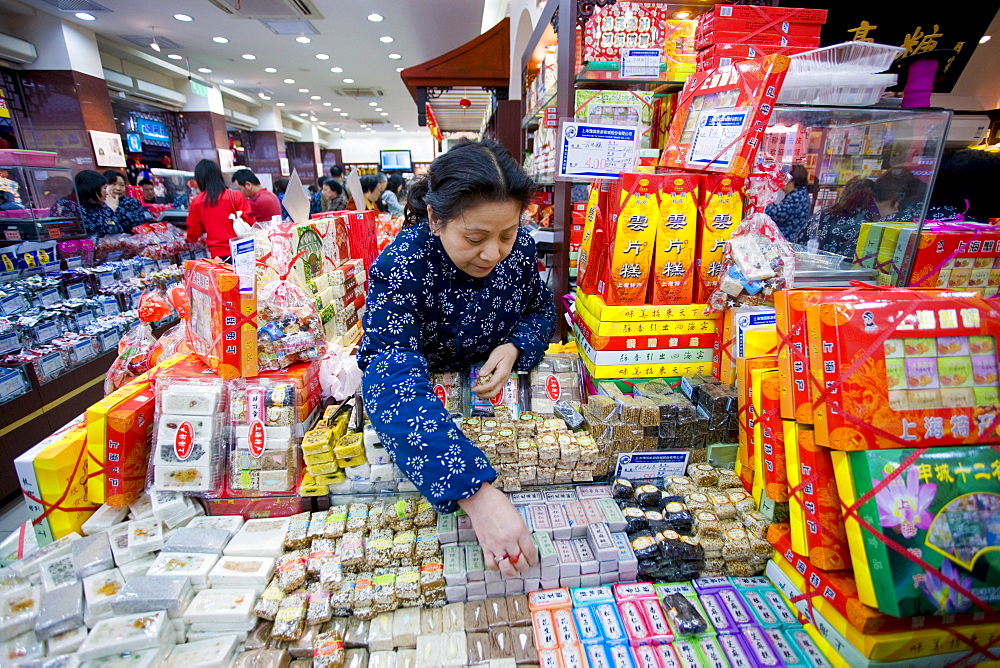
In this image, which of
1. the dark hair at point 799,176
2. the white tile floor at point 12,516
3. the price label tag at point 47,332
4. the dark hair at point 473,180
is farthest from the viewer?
the price label tag at point 47,332

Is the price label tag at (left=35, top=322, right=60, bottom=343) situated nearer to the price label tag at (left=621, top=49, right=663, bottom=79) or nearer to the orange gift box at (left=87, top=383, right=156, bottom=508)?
the orange gift box at (left=87, top=383, right=156, bottom=508)

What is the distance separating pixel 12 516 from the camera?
258 centimetres

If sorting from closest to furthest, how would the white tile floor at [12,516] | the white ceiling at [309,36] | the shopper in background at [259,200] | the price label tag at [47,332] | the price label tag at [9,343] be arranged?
the white tile floor at [12,516], the price label tag at [9,343], the price label tag at [47,332], the shopper in background at [259,200], the white ceiling at [309,36]

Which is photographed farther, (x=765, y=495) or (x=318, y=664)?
(x=765, y=495)

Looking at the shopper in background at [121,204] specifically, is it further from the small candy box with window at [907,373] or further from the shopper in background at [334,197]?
the small candy box with window at [907,373]

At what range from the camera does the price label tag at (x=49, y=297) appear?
3.32 meters

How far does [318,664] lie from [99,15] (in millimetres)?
10067

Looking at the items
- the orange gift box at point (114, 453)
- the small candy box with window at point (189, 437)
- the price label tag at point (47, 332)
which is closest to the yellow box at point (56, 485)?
the orange gift box at point (114, 453)

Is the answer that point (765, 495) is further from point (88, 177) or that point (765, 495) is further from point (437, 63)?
point (88, 177)

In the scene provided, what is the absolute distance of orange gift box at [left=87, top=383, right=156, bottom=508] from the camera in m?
1.46

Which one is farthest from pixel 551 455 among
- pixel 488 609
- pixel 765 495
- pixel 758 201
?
pixel 758 201

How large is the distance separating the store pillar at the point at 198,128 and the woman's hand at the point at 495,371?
45.1 feet

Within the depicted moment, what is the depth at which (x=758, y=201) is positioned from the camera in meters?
1.87

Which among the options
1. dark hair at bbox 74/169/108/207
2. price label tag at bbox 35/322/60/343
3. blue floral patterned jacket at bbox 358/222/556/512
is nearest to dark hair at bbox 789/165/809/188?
blue floral patterned jacket at bbox 358/222/556/512
